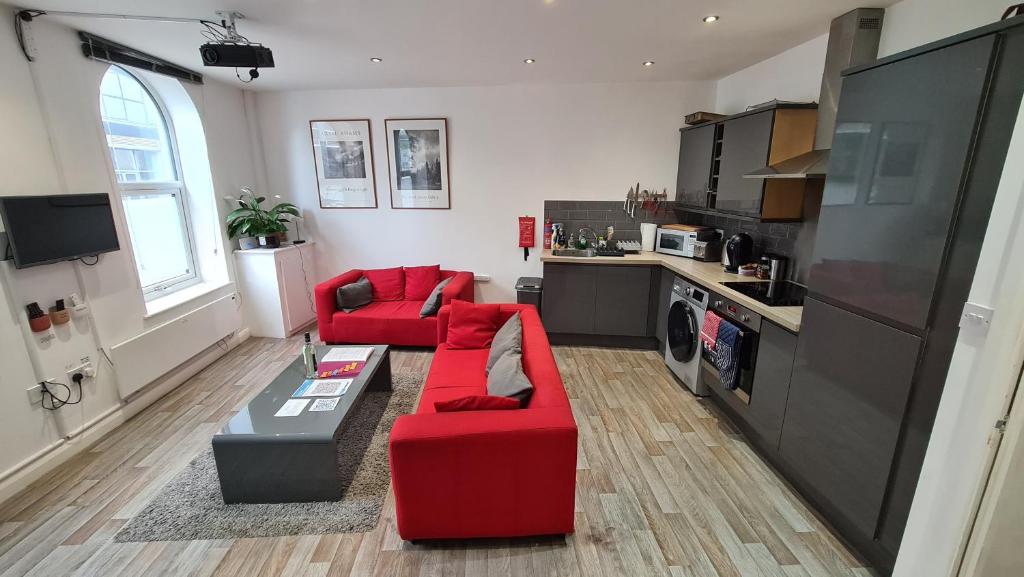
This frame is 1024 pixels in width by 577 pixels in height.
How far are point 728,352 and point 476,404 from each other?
70.0 inches

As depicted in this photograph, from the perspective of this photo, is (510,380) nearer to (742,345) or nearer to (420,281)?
(742,345)

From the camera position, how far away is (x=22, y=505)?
6.96 ft

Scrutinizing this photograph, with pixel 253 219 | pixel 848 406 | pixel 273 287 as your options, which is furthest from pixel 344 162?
pixel 848 406

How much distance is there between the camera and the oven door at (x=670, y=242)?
3.86 m

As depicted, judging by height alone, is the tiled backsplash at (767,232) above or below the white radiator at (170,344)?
above

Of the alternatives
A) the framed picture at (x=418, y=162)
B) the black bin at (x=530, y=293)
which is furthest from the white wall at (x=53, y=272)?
the black bin at (x=530, y=293)

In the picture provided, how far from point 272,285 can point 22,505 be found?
237 cm

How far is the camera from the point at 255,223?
407 centimetres

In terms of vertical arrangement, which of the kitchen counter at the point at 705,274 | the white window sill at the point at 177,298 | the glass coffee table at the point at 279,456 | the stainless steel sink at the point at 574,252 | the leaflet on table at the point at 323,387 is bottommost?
the glass coffee table at the point at 279,456

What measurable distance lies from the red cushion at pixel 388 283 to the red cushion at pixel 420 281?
8 centimetres

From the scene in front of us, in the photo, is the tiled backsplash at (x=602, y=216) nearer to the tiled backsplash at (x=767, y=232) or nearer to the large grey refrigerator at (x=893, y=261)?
the tiled backsplash at (x=767, y=232)

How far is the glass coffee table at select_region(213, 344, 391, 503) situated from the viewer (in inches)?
79.2

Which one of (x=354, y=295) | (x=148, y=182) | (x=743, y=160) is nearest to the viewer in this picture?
(x=743, y=160)

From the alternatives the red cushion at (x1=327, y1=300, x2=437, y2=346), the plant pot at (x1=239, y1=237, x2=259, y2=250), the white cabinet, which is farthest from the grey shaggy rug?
the plant pot at (x1=239, y1=237, x2=259, y2=250)
